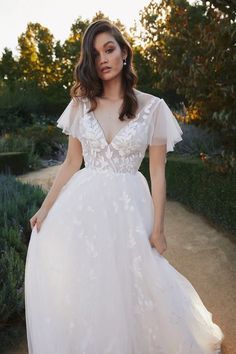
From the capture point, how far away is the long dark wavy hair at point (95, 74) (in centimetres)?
234

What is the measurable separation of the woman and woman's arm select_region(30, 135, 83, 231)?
1 centimetres

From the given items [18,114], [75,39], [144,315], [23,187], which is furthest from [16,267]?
[75,39]

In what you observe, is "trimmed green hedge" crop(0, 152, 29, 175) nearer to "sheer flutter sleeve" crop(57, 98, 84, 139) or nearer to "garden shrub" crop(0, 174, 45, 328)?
"garden shrub" crop(0, 174, 45, 328)

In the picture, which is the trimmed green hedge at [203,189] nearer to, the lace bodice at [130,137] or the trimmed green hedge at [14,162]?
the lace bodice at [130,137]

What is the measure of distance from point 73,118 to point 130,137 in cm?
50

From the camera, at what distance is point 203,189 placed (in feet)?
21.9

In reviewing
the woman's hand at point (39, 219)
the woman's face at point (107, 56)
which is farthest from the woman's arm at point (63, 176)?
the woman's face at point (107, 56)

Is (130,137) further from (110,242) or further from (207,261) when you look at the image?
(207,261)

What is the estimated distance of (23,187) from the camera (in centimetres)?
595

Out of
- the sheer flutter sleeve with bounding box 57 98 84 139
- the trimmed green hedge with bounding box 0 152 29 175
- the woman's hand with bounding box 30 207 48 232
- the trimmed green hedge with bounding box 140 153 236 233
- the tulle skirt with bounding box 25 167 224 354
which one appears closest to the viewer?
the tulle skirt with bounding box 25 167 224 354

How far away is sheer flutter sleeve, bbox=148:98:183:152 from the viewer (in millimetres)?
2361

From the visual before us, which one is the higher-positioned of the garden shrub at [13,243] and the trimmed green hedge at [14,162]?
the garden shrub at [13,243]

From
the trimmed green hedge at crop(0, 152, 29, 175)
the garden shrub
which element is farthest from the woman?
the trimmed green hedge at crop(0, 152, 29, 175)

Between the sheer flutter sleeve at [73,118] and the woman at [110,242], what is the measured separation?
0.06 metres
